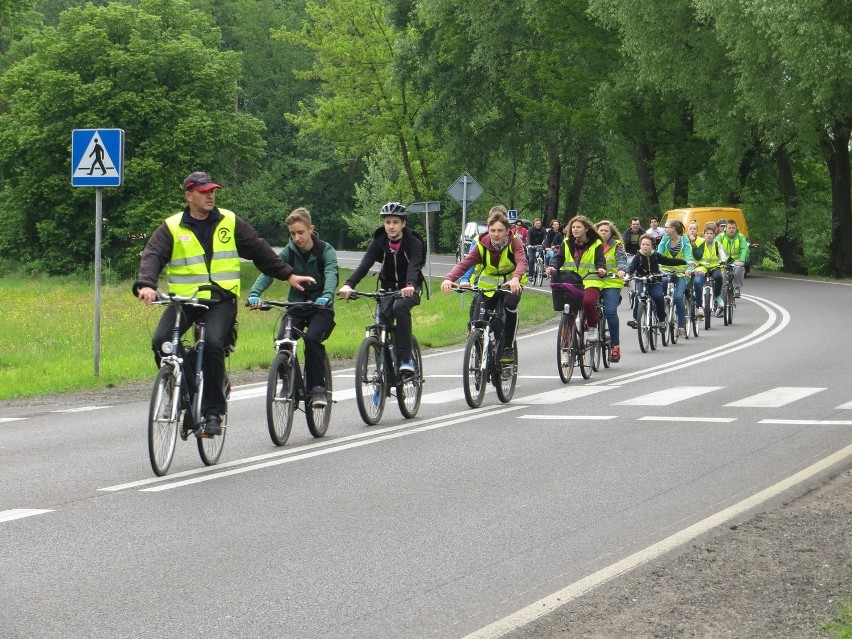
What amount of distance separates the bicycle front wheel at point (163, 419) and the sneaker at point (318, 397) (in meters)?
1.78

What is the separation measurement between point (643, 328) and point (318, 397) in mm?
10945

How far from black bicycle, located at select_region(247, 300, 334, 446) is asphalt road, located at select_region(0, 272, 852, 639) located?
0.73 feet

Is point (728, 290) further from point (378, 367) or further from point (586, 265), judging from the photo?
point (378, 367)

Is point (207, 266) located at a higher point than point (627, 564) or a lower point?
higher

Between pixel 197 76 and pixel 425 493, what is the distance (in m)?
→ 56.3

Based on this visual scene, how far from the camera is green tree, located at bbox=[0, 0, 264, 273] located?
60.3 m

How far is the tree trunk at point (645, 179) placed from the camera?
53.7 meters

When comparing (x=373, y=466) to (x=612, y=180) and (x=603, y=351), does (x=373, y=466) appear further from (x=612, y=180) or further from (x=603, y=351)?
(x=612, y=180)

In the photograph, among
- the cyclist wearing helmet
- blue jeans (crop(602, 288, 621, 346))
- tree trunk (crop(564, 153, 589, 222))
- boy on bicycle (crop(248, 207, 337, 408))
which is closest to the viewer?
boy on bicycle (crop(248, 207, 337, 408))

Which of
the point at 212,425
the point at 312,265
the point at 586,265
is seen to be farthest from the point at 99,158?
the point at 212,425

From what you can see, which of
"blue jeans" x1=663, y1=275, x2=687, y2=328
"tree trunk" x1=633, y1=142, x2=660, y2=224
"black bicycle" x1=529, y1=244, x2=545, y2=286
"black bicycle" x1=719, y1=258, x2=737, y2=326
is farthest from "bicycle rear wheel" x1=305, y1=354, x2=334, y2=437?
"tree trunk" x1=633, y1=142, x2=660, y2=224

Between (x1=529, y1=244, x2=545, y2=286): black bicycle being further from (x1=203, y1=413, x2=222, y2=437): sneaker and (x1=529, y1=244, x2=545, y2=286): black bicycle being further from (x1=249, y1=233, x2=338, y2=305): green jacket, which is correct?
(x1=203, y1=413, x2=222, y2=437): sneaker

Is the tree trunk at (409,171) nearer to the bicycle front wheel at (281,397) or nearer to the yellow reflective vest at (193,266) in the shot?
the bicycle front wheel at (281,397)

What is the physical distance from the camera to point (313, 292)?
37.8ft
